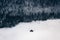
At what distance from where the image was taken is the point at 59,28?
126 centimetres

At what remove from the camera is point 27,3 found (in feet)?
4.21

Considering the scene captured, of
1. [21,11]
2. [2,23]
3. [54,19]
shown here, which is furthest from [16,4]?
[54,19]

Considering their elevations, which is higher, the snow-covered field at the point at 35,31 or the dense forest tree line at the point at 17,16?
the dense forest tree line at the point at 17,16

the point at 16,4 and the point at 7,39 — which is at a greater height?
the point at 16,4

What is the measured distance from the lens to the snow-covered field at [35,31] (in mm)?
1202

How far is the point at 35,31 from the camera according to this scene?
4.06 ft

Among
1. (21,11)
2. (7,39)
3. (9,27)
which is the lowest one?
(7,39)

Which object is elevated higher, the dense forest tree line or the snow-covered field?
the dense forest tree line

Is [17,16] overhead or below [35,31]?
overhead

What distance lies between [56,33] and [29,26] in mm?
347

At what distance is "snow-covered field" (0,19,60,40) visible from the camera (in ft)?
3.94

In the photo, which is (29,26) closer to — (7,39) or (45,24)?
(45,24)

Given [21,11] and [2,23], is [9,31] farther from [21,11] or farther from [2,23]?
[21,11]

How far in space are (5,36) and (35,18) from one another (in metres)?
0.44
